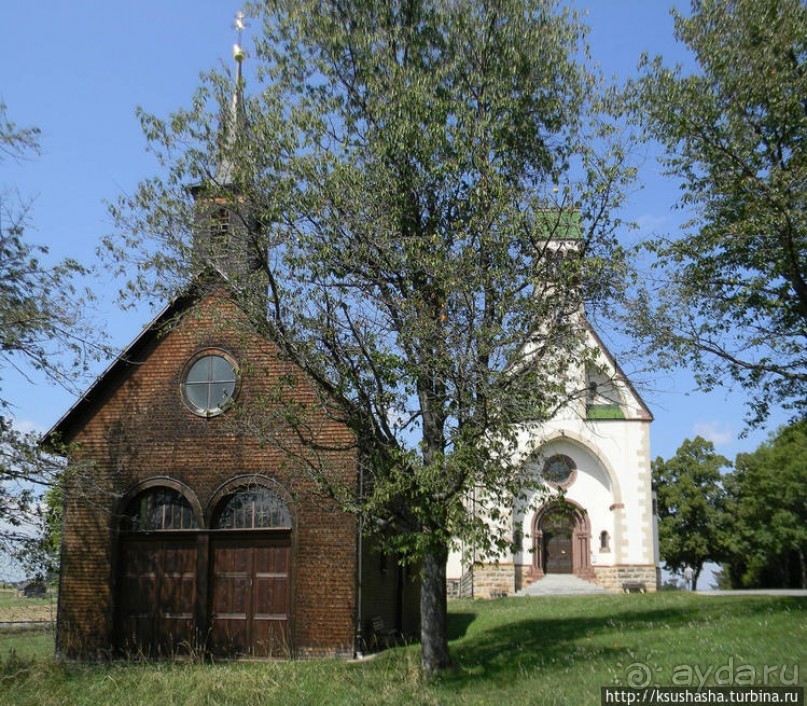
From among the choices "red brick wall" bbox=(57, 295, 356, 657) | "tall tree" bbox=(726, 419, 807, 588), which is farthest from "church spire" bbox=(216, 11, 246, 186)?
"tall tree" bbox=(726, 419, 807, 588)

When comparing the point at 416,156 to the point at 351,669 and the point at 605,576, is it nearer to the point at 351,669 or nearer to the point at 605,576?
the point at 351,669

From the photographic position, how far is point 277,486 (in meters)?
17.0

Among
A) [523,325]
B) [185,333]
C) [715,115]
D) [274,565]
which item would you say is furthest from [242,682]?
[715,115]

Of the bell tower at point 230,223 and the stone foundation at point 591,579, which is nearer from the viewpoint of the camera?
the bell tower at point 230,223

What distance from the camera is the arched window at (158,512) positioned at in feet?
57.7

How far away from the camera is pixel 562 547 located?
108 feet

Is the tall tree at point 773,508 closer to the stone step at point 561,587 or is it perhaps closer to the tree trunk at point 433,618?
the stone step at point 561,587

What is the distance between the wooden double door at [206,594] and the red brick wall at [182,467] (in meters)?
0.35

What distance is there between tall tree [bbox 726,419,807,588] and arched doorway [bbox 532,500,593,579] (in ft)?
40.5

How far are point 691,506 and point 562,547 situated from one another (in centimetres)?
1207

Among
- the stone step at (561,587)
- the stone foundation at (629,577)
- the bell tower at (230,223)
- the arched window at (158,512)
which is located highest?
the bell tower at (230,223)

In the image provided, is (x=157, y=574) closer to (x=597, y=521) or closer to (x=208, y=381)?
(x=208, y=381)

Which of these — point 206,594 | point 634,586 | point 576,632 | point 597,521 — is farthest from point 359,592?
point 597,521

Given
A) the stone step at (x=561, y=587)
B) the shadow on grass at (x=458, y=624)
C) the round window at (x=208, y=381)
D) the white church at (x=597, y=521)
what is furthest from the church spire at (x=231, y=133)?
the stone step at (x=561, y=587)
